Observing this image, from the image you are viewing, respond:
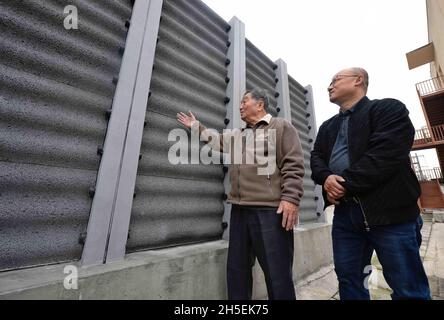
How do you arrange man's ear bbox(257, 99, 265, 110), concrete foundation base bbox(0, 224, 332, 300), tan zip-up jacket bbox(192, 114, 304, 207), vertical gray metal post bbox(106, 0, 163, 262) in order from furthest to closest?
man's ear bbox(257, 99, 265, 110), tan zip-up jacket bbox(192, 114, 304, 207), vertical gray metal post bbox(106, 0, 163, 262), concrete foundation base bbox(0, 224, 332, 300)

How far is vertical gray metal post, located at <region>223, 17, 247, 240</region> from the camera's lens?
9.58ft

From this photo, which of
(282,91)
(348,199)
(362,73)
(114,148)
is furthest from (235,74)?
(348,199)

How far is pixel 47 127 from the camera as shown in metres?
1.55

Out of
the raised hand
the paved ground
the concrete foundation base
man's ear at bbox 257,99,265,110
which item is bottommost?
the paved ground

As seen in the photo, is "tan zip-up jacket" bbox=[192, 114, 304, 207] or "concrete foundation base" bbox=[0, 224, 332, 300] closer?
"concrete foundation base" bbox=[0, 224, 332, 300]

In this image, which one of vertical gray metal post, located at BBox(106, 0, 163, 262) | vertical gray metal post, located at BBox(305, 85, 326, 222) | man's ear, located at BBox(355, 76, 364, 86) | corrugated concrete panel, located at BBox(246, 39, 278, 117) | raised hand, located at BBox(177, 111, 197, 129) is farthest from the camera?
vertical gray metal post, located at BBox(305, 85, 326, 222)

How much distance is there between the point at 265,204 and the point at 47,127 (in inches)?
70.3

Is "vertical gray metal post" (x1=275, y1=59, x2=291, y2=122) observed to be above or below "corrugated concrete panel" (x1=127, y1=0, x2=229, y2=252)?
above

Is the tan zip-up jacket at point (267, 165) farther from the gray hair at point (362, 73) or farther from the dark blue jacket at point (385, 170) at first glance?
the gray hair at point (362, 73)

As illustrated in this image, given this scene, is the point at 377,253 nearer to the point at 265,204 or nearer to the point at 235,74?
the point at 265,204

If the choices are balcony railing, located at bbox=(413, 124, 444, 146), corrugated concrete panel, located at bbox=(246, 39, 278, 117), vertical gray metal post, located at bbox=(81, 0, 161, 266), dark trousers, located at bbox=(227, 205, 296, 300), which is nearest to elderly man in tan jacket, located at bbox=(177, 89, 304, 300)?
dark trousers, located at bbox=(227, 205, 296, 300)

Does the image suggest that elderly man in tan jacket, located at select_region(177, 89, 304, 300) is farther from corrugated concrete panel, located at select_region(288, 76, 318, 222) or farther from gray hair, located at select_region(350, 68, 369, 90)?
corrugated concrete panel, located at select_region(288, 76, 318, 222)

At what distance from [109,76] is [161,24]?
3.34 ft
